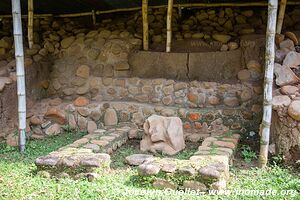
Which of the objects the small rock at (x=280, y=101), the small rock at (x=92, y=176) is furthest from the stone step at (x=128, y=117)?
the small rock at (x=92, y=176)

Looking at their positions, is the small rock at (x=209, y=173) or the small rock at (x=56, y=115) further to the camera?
the small rock at (x=56, y=115)

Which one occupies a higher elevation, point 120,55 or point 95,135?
point 120,55

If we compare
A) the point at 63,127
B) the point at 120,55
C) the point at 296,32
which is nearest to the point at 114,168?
the point at 63,127

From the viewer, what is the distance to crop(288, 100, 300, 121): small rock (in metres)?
4.43

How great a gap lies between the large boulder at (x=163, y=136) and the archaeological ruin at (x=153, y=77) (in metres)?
0.01

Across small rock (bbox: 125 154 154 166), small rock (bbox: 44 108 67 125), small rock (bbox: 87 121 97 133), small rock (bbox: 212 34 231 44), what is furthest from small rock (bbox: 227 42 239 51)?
small rock (bbox: 44 108 67 125)

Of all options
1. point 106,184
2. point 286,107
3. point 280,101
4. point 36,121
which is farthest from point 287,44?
point 36,121

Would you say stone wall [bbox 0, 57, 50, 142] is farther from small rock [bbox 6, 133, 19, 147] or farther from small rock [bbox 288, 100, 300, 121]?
small rock [bbox 288, 100, 300, 121]

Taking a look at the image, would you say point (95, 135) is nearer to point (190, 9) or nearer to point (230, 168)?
point (230, 168)

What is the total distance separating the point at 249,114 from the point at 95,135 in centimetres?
237

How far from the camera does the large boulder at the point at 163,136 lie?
508 cm

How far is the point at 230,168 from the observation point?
4.48m

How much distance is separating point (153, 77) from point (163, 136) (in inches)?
63.0

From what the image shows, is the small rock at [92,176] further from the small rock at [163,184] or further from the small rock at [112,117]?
the small rock at [112,117]
